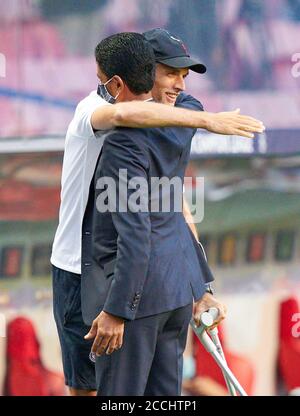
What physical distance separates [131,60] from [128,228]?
0.53 m

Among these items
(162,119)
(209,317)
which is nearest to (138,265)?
(162,119)

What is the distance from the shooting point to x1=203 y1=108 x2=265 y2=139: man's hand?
3.41 m

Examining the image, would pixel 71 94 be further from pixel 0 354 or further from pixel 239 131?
pixel 239 131

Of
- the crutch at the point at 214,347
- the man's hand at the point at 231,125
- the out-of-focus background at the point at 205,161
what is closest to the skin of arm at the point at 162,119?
the man's hand at the point at 231,125

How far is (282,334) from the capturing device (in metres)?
5.25

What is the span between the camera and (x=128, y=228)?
3283 millimetres

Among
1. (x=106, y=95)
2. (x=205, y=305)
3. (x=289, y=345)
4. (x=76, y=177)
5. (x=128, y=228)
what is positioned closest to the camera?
(x=128, y=228)

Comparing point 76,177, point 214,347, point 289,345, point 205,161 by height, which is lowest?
point 289,345

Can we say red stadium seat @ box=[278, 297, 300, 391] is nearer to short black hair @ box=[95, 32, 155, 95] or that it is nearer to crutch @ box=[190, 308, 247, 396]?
crutch @ box=[190, 308, 247, 396]

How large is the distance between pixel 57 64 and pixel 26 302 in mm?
1038

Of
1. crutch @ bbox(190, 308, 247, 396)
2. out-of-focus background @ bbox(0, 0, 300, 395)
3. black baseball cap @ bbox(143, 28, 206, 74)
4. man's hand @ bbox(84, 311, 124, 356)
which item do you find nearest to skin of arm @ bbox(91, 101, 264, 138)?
black baseball cap @ bbox(143, 28, 206, 74)

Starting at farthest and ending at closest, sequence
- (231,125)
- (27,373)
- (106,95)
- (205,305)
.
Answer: (27,373) < (205,305) < (106,95) < (231,125)

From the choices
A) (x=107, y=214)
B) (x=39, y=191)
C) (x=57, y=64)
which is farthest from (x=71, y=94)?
(x=107, y=214)

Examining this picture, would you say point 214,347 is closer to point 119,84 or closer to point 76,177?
point 76,177
